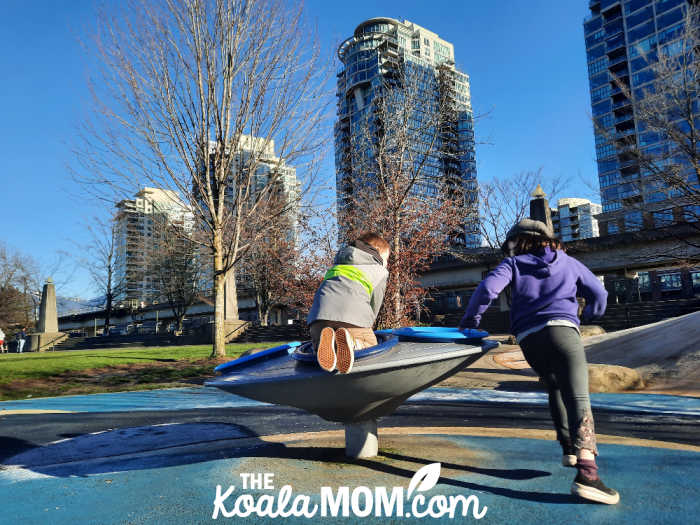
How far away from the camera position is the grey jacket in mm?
3283

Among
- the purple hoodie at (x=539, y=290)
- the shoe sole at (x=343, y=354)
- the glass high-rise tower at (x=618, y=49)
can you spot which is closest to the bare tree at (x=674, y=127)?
the purple hoodie at (x=539, y=290)

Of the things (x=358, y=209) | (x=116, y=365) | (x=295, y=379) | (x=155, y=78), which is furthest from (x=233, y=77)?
(x=295, y=379)

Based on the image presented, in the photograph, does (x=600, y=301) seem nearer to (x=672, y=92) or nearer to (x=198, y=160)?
(x=198, y=160)

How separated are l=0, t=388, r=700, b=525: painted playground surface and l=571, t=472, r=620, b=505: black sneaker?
0.16ft

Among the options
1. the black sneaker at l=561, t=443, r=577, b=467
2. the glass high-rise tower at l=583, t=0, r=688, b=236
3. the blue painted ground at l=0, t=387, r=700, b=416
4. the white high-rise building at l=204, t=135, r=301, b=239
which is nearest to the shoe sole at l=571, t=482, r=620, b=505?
the black sneaker at l=561, t=443, r=577, b=467

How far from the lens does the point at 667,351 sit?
9398 millimetres

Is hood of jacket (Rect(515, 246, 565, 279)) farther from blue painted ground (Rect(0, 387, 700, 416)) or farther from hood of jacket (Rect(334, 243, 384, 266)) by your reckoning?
blue painted ground (Rect(0, 387, 700, 416))

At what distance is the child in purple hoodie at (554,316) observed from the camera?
282cm

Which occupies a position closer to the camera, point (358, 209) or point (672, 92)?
point (672, 92)

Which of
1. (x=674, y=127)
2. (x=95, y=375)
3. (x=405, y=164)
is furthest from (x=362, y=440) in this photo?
(x=674, y=127)

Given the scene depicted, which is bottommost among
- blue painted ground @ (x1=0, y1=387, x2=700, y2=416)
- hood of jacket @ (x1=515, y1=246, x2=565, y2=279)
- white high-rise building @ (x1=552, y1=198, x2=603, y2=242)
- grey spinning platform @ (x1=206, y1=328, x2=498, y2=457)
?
blue painted ground @ (x1=0, y1=387, x2=700, y2=416)

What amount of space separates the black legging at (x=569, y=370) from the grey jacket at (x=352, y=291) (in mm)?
1090

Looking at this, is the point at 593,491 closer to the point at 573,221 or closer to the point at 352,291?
the point at 352,291

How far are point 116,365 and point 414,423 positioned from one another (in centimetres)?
1135
